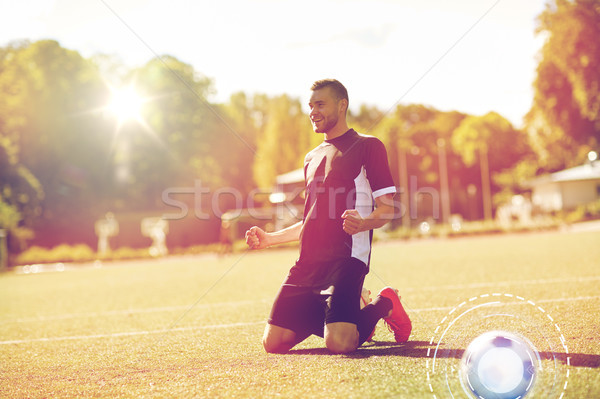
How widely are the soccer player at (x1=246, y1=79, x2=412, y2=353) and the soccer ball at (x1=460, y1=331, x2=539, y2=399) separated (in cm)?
171

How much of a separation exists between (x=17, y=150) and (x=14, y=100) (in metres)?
3.06

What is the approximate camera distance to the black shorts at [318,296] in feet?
15.7

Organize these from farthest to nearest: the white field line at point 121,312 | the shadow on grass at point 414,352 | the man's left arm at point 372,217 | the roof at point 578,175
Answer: the roof at point 578,175, the white field line at point 121,312, the man's left arm at point 372,217, the shadow on grass at point 414,352

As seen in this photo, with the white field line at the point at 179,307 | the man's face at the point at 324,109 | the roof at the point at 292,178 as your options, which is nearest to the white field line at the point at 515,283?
the white field line at the point at 179,307

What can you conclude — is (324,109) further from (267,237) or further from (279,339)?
(279,339)

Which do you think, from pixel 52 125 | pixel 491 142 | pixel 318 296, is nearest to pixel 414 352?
pixel 318 296

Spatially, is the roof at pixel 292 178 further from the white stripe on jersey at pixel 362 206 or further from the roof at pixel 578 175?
the white stripe on jersey at pixel 362 206

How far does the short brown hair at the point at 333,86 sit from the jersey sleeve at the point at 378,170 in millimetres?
409

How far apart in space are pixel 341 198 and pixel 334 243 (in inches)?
13.2

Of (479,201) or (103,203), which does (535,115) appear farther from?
(479,201)

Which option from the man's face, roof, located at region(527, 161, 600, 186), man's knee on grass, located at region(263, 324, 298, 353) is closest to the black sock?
man's knee on grass, located at region(263, 324, 298, 353)

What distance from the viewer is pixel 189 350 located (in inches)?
215

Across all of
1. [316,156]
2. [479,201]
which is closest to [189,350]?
[316,156]

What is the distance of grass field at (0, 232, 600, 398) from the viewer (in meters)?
Answer: 3.77
